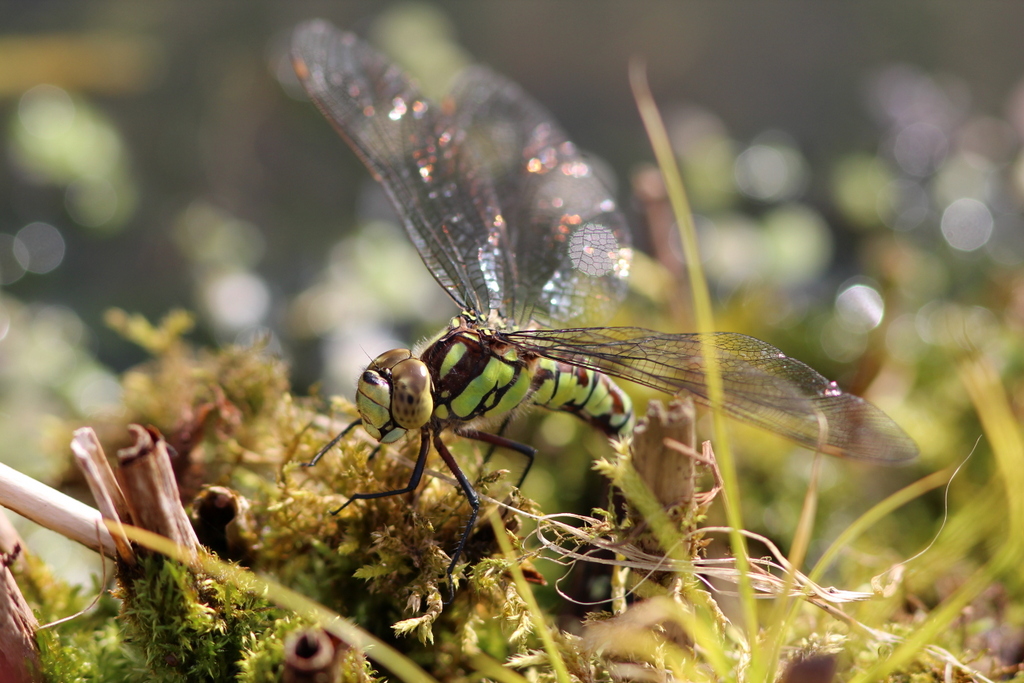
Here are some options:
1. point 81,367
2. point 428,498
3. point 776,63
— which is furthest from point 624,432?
point 776,63

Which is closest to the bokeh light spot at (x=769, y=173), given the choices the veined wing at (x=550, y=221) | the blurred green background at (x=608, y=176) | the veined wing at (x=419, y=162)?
the blurred green background at (x=608, y=176)

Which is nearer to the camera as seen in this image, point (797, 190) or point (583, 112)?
point (797, 190)

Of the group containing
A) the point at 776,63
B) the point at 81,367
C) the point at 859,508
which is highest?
the point at 776,63

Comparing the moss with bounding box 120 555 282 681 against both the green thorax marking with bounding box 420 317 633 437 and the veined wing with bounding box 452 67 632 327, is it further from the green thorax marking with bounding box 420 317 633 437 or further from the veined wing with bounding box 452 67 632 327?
the veined wing with bounding box 452 67 632 327

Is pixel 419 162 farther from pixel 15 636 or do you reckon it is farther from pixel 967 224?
pixel 967 224

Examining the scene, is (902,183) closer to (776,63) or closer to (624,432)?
(776,63)

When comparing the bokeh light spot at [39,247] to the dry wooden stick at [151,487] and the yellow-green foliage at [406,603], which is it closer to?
the yellow-green foliage at [406,603]

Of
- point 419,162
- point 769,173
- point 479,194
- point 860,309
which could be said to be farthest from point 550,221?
point 769,173
